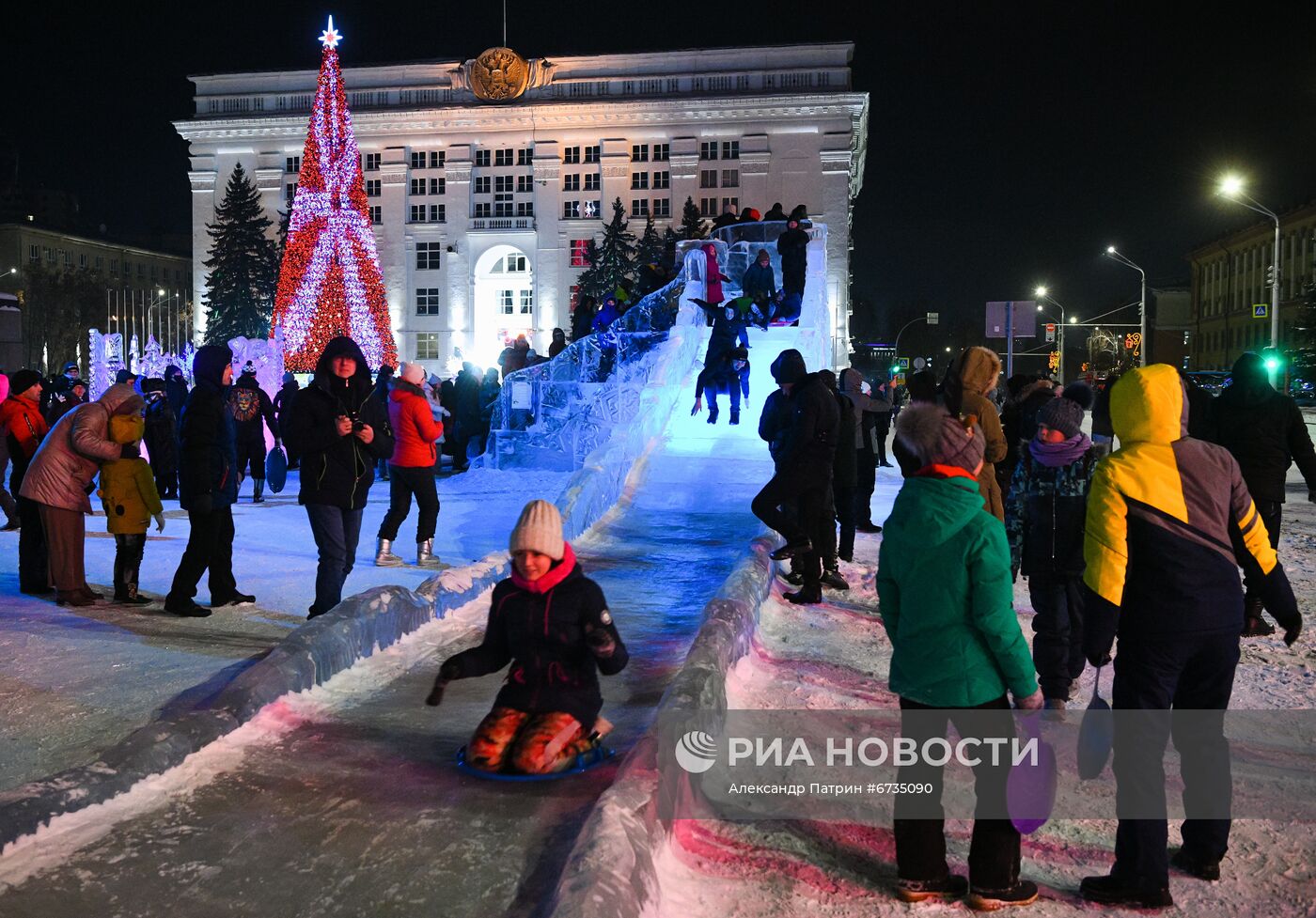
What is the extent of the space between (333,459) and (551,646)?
319 centimetres

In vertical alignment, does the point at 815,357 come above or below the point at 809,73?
below

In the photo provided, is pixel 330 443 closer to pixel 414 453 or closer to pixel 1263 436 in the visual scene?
pixel 414 453

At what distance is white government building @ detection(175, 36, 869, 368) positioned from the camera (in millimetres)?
66375

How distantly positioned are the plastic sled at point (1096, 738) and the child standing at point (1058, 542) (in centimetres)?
183

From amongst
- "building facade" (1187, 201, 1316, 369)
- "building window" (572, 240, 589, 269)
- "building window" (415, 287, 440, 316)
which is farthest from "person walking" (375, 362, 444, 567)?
"building facade" (1187, 201, 1316, 369)

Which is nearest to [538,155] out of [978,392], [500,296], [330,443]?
[500,296]

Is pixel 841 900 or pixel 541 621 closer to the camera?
pixel 841 900

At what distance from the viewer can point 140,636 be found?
699cm

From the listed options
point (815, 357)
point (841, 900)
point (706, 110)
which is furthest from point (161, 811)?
point (706, 110)

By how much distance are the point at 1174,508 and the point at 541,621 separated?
2273 mm

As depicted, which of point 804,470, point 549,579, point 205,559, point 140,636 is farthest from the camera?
point 804,470

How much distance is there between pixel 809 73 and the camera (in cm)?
6638

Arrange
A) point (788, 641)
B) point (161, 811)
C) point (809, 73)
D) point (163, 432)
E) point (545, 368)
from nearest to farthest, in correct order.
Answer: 1. point (161, 811)
2. point (788, 641)
3. point (163, 432)
4. point (545, 368)
5. point (809, 73)

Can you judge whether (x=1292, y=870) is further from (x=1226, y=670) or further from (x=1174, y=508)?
(x=1174, y=508)
